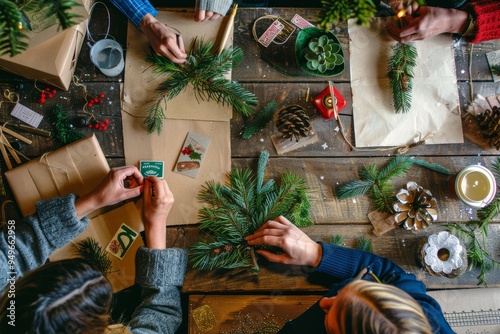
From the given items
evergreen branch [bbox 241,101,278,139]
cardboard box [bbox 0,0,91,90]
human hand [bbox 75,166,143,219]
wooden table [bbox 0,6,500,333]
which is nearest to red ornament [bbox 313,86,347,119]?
wooden table [bbox 0,6,500,333]

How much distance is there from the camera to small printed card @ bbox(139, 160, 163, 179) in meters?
1.63

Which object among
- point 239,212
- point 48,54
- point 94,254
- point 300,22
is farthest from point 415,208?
point 48,54

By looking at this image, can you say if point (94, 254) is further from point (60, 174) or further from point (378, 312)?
point (378, 312)

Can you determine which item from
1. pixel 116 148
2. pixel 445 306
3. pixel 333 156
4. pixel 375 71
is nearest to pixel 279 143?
pixel 333 156

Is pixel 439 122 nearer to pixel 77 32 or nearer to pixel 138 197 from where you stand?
pixel 138 197

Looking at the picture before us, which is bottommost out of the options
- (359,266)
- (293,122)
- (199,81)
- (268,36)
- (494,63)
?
(359,266)

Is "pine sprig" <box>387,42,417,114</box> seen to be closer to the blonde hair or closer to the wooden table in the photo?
the wooden table

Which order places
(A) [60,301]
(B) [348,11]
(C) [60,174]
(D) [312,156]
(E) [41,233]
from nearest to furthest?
1. (B) [348,11]
2. (A) [60,301]
3. (E) [41,233]
4. (C) [60,174]
5. (D) [312,156]

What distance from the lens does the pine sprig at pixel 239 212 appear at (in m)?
1.58

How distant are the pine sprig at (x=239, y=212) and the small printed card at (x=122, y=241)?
0.24 meters

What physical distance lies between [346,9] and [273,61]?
76 cm

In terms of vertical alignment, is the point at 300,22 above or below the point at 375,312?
above

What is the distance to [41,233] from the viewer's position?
148 cm

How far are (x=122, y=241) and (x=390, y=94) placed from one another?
1.19 meters
